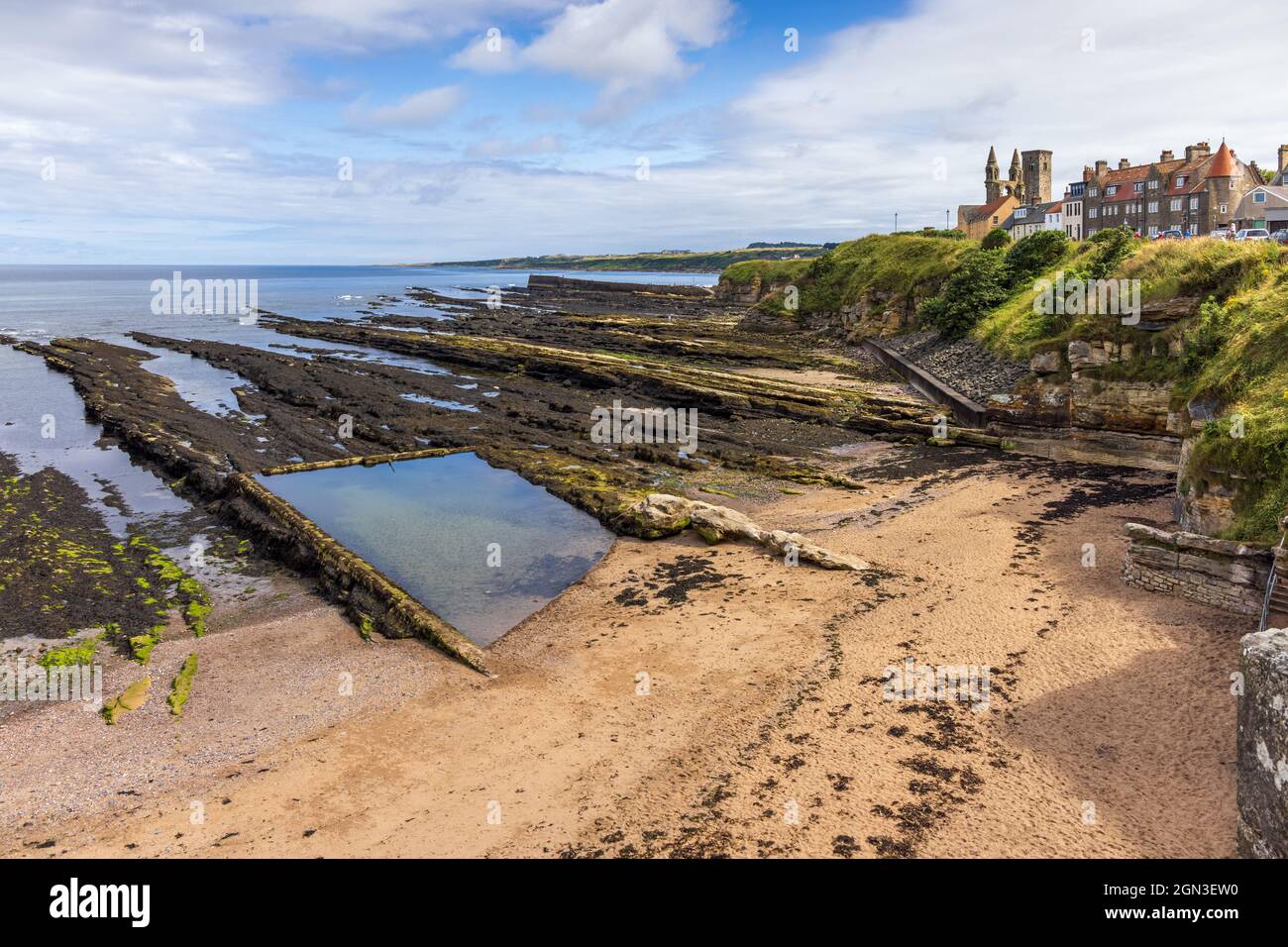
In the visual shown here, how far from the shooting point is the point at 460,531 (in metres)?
21.2

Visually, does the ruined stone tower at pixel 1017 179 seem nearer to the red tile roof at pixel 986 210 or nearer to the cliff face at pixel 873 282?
the red tile roof at pixel 986 210

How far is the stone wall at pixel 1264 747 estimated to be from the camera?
6184 mm

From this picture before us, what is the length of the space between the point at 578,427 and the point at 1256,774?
27.2m

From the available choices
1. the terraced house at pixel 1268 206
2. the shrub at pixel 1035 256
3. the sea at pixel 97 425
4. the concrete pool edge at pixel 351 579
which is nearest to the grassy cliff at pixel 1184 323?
the shrub at pixel 1035 256

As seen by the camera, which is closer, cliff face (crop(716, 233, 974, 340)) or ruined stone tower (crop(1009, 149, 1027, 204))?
cliff face (crop(716, 233, 974, 340))

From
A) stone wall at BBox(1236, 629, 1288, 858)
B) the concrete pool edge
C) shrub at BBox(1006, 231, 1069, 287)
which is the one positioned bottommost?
the concrete pool edge

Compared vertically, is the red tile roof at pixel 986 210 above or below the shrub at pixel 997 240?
above

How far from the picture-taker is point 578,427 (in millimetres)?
32219

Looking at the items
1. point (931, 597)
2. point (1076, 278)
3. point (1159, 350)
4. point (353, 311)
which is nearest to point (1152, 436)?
point (1159, 350)

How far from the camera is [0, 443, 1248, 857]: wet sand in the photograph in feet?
27.0

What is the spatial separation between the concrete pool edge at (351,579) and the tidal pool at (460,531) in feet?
2.85

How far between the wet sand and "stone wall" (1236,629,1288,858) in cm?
98

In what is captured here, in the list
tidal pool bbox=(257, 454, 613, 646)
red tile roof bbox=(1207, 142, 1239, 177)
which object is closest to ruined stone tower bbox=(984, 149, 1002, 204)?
red tile roof bbox=(1207, 142, 1239, 177)

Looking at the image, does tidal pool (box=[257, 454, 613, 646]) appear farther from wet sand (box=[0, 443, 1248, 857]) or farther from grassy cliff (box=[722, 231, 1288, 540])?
grassy cliff (box=[722, 231, 1288, 540])
